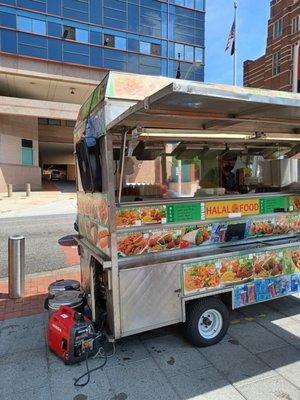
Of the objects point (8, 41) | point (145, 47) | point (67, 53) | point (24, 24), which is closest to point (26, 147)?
point (8, 41)

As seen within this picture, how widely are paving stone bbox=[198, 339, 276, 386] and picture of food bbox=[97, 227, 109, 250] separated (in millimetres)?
1503

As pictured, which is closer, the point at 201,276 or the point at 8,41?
the point at 201,276

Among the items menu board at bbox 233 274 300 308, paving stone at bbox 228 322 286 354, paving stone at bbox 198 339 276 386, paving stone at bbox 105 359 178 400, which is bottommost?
paving stone at bbox 105 359 178 400

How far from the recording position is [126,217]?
386 cm

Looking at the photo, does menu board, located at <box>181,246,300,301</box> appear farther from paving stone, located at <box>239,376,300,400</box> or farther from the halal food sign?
paving stone, located at <box>239,376,300,400</box>

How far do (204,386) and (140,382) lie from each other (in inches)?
22.7

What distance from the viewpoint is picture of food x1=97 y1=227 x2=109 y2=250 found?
380 centimetres

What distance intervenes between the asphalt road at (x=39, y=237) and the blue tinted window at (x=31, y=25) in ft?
60.7

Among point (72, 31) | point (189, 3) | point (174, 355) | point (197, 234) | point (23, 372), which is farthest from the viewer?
point (189, 3)

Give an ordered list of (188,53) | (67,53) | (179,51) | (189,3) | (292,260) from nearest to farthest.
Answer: (292,260) → (67,53) → (179,51) → (189,3) → (188,53)

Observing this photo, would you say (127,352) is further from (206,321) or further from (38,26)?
(38,26)

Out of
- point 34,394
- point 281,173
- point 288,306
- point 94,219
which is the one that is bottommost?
point 34,394

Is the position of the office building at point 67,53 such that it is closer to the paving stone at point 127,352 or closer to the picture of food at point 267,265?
the paving stone at point 127,352

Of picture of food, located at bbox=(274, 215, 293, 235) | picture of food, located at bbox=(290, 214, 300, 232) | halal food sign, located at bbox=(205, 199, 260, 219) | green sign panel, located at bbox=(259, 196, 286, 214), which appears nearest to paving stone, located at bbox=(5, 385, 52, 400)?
→ halal food sign, located at bbox=(205, 199, 260, 219)
